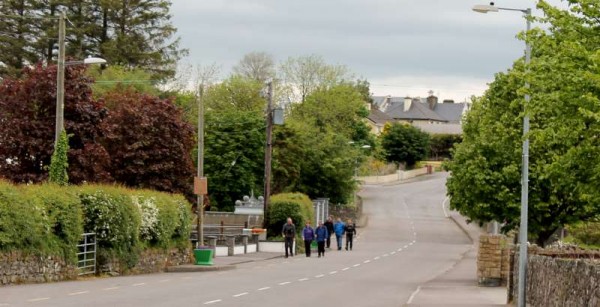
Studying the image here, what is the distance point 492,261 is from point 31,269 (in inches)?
522

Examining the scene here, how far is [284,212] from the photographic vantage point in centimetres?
5775

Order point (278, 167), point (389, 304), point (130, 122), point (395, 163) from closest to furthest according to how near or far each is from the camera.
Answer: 1. point (389, 304)
2. point (130, 122)
3. point (278, 167)
4. point (395, 163)

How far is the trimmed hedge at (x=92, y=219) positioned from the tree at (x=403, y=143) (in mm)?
91981

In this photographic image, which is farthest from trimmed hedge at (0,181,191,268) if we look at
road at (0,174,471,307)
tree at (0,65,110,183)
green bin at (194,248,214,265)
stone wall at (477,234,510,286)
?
stone wall at (477,234,510,286)

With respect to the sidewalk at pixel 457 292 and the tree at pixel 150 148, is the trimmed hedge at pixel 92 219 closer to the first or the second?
the sidewalk at pixel 457 292

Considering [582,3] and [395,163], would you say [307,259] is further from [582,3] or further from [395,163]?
[395,163]

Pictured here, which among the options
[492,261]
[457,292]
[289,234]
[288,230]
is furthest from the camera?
[289,234]

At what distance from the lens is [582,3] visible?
20.2 m

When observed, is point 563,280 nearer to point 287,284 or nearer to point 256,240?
point 287,284

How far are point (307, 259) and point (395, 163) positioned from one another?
86854 mm

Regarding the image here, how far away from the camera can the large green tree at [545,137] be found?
2003 centimetres

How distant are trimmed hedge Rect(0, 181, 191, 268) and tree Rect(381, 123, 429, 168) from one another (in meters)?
92.0

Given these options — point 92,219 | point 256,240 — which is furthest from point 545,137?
point 256,240

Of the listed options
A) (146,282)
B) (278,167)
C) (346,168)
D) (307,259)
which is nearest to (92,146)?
(307,259)
